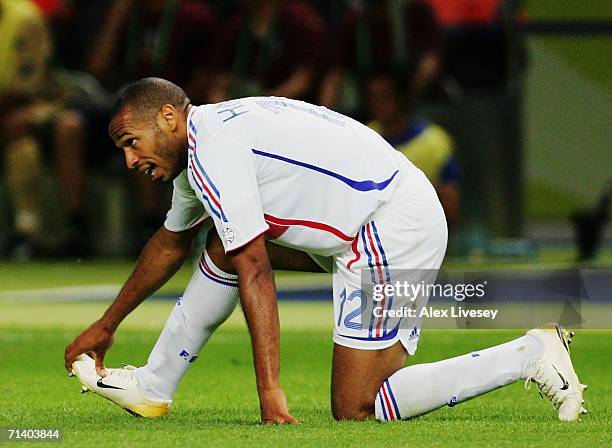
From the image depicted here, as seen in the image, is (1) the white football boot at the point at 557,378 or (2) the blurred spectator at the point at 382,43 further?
(2) the blurred spectator at the point at 382,43

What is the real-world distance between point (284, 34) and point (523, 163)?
2.55 m

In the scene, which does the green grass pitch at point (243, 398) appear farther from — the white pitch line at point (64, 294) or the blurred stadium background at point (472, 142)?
the blurred stadium background at point (472, 142)

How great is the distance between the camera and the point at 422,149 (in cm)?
1351

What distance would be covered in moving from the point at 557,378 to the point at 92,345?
1.91 m

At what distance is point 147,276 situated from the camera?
6918 mm

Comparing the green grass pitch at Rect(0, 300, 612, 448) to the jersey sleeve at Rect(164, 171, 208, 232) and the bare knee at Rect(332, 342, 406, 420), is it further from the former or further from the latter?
the jersey sleeve at Rect(164, 171, 208, 232)

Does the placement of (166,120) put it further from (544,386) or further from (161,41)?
(161,41)

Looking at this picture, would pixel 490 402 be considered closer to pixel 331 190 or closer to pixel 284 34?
pixel 331 190

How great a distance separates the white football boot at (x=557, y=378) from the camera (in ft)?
20.8

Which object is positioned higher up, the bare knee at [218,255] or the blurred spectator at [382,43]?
the bare knee at [218,255]

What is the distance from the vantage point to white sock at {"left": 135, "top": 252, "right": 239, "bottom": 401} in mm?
6656

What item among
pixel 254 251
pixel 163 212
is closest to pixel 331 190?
pixel 254 251

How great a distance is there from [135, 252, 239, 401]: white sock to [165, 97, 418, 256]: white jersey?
338 mm

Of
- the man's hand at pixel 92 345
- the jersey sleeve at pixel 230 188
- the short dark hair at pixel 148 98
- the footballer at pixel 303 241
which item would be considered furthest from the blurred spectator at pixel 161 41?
the jersey sleeve at pixel 230 188
